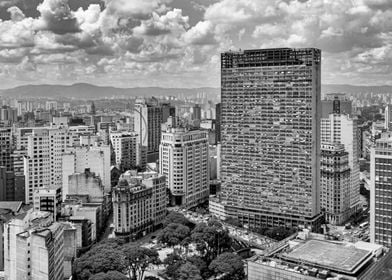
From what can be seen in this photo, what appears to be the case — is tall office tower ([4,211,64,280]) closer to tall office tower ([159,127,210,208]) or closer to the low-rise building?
the low-rise building

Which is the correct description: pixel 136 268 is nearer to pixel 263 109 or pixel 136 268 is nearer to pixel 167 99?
pixel 263 109

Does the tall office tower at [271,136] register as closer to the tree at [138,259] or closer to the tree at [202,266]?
the tree at [202,266]

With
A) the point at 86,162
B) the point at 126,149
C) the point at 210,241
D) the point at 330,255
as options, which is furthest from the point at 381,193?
the point at 126,149

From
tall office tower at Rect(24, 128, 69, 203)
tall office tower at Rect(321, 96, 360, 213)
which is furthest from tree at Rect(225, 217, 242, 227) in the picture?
tall office tower at Rect(24, 128, 69, 203)

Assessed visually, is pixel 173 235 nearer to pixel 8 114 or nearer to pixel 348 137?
pixel 348 137

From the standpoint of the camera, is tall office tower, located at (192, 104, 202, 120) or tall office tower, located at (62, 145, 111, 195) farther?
tall office tower, located at (192, 104, 202, 120)

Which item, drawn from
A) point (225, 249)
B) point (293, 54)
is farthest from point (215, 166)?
point (225, 249)
